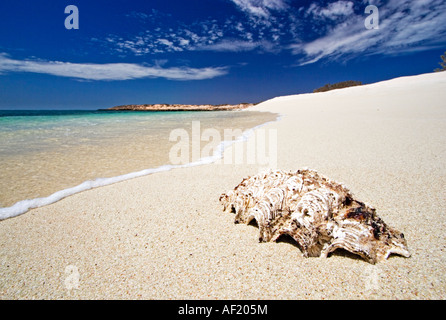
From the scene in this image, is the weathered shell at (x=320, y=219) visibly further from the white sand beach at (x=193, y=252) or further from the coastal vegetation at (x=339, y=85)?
the coastal vegetation at (x=339, y=85)

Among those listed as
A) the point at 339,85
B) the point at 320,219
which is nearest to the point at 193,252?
the point at 320,219

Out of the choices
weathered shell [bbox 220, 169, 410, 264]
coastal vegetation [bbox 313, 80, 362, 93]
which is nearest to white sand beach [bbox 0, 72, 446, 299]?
weathered shell [bbox 220, 169, 410, 264]

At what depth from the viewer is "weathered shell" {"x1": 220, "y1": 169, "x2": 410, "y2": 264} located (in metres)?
1.81

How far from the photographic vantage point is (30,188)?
3.88 m

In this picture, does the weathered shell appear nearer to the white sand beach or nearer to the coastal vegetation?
the white sand beach

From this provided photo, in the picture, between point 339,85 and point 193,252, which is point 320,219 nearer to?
point 193,252

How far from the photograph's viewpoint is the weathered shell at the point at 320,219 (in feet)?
5.93

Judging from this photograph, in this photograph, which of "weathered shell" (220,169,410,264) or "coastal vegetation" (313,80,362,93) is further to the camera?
"coastal vegetation" (313,80,362,93)

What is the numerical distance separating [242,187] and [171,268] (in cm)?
118

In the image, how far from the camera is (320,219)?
1874 millimetres
